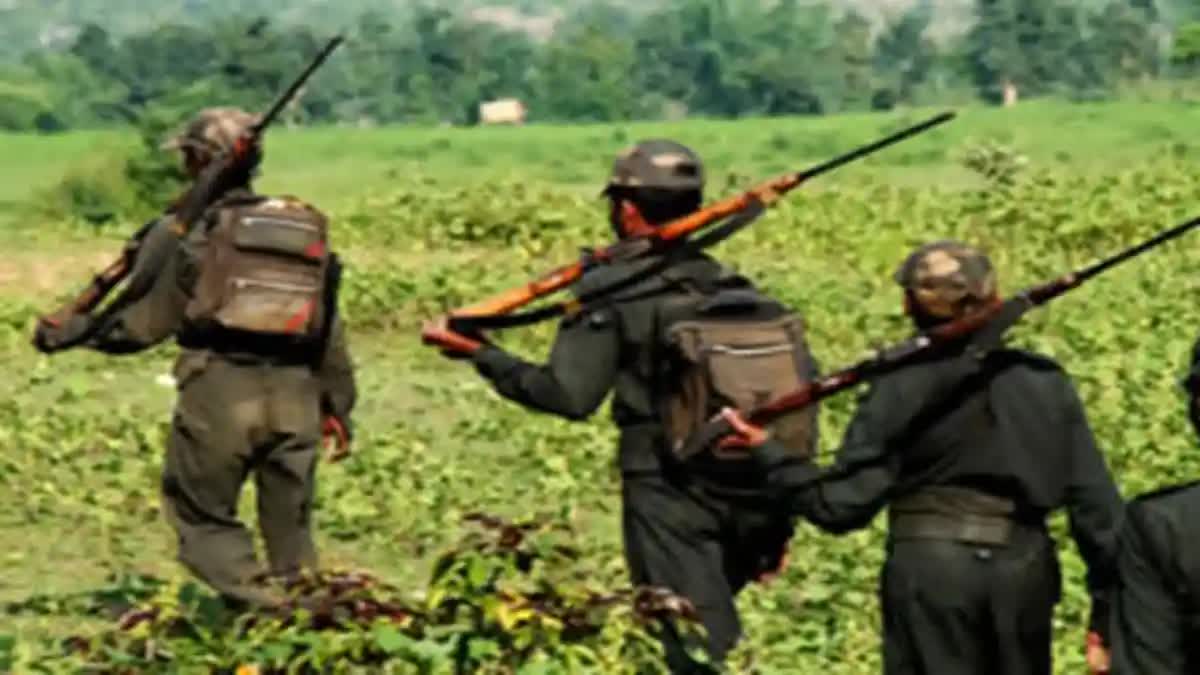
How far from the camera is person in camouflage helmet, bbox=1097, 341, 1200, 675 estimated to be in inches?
269

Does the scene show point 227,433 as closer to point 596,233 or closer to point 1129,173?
point 596,233

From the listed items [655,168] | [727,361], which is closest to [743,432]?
[727,361]

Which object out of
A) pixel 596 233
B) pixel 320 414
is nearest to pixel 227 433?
pixel 320 414

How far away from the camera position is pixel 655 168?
9188 mm

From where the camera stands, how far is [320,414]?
11227 mm

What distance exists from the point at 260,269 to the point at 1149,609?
4.51 metres

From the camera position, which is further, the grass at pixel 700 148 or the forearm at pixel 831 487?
the grass at pixel 700 148

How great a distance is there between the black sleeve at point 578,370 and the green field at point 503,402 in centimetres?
89

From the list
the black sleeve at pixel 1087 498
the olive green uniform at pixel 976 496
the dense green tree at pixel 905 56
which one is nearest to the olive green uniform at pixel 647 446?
the olive green uniform at pixel 976 496

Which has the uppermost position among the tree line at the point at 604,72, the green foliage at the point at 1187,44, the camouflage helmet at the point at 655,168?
the camouflage helmet at the point at 655,168

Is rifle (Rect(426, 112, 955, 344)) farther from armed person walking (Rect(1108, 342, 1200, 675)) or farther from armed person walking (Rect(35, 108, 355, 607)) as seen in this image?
armed person walking (Rect(1108, 342, 1200, 675))

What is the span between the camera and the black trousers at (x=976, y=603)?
327 inches

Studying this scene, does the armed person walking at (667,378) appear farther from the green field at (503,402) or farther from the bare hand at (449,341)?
the green field at (503,402)

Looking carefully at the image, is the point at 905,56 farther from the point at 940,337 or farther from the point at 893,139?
the point at 940,337
